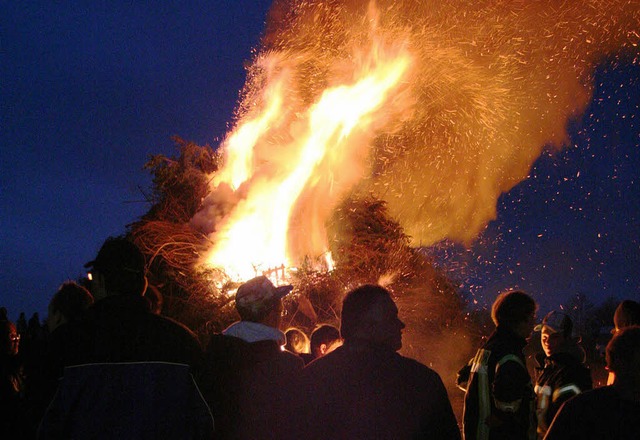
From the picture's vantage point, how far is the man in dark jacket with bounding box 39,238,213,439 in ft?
8.87

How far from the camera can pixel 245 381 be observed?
3.11 metres

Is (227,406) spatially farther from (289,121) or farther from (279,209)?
(289,121)

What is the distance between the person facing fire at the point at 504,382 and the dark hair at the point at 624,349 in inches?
44.1

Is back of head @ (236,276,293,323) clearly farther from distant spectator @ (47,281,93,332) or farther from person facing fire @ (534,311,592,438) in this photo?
person facing fire @ (534,311,592,438)

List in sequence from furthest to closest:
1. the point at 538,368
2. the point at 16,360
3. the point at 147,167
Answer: the point at 147,167
the point at 16,360
the point at 538,368

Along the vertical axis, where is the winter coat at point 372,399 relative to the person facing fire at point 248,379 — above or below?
below

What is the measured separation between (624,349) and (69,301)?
12.8 ft

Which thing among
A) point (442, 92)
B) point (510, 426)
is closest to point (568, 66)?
point (442, 92)

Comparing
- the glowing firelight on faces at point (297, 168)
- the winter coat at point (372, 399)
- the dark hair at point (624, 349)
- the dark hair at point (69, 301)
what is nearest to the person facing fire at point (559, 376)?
the dark hair at point (624, 349)

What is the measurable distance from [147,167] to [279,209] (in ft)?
9.04

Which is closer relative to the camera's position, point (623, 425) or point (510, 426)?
point (623, 425)

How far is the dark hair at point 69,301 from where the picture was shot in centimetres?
457

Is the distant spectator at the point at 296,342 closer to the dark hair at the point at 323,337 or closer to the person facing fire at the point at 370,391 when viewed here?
the dark hair at the point at 323,337

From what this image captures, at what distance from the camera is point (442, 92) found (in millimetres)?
10062
